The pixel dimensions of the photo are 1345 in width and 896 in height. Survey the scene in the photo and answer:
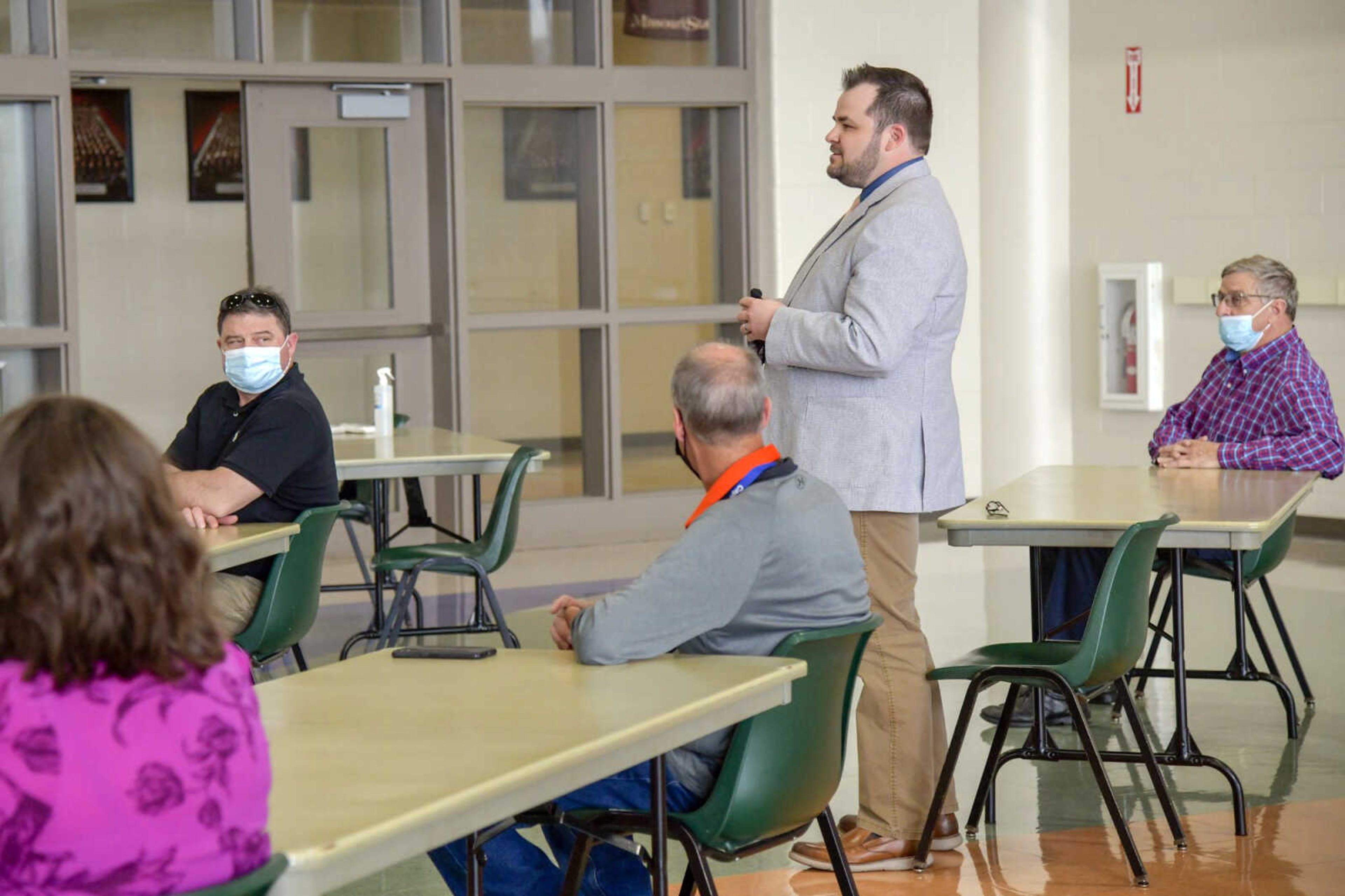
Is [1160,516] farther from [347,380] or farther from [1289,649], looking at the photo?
[347,380]

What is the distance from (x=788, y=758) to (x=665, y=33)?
619 centimetres

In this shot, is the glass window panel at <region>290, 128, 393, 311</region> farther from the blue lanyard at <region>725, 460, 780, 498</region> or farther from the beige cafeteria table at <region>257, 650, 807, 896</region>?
the beige cafeteria table at <region>257, 650, 807, 896</region>

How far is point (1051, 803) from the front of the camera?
3.98 metres

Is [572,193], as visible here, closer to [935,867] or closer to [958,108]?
[958,108]

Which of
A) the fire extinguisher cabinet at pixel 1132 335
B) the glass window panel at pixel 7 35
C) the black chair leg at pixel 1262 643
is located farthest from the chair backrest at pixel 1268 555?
the glass window panel at pixel 7 35

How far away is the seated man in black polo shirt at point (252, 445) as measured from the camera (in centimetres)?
382

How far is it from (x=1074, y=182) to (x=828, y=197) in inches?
53.9

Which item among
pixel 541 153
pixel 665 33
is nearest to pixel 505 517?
pixel 541 153

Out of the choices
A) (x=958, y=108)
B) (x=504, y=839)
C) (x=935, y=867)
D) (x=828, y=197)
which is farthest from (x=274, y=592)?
(x=958, y=108)

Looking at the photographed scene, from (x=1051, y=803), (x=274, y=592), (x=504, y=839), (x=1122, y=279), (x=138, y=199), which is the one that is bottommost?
(x=1051, y=803)

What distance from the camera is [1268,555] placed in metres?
4.52

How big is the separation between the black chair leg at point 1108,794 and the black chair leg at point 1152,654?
2.27ft

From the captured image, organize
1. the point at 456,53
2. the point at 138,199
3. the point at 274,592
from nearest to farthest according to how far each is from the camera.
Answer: the point at 274,592
the point at 456,53
the point at 138,199

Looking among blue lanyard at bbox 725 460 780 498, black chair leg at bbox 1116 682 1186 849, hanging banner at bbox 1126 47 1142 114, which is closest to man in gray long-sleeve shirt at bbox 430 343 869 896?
blue lanyard at bbox 725 460 780 498
